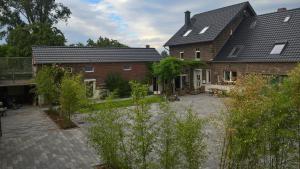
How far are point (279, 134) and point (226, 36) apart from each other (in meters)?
23.1

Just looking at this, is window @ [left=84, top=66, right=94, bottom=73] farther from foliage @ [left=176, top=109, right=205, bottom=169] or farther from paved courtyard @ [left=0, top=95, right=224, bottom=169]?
foliage @ [left=176, top=109, right=205, bottom=169]

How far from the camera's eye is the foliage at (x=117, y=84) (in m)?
26.3

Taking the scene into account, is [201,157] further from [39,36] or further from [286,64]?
[39,36]

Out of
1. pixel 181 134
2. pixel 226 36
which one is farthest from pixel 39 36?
pixel 181 134

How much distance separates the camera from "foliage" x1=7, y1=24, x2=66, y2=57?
110 feet

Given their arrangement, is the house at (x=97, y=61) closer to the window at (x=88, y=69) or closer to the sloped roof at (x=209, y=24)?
the window at (x=88, y=69)

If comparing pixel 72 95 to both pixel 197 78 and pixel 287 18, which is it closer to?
pixel 197 78

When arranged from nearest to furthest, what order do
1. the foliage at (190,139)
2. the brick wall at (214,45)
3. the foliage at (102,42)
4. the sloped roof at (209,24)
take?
the foliage at (190,139), the brick wall at (214,45), the sloped roof at (209,24), the foliage at (102,42)

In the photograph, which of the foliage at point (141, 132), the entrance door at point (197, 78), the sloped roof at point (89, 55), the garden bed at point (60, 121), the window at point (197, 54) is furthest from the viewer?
the window at point (197, 54)

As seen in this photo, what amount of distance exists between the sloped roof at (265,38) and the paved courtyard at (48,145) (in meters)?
7.99

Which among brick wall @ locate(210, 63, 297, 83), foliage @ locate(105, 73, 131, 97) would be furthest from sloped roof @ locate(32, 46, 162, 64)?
brick wall @ locate(210, 63, 297, 83)

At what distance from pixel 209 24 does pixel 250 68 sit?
842cm

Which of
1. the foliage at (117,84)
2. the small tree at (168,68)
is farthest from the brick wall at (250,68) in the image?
the foliage at (117,84)

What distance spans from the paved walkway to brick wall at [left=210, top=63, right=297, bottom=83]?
46.2 feet
